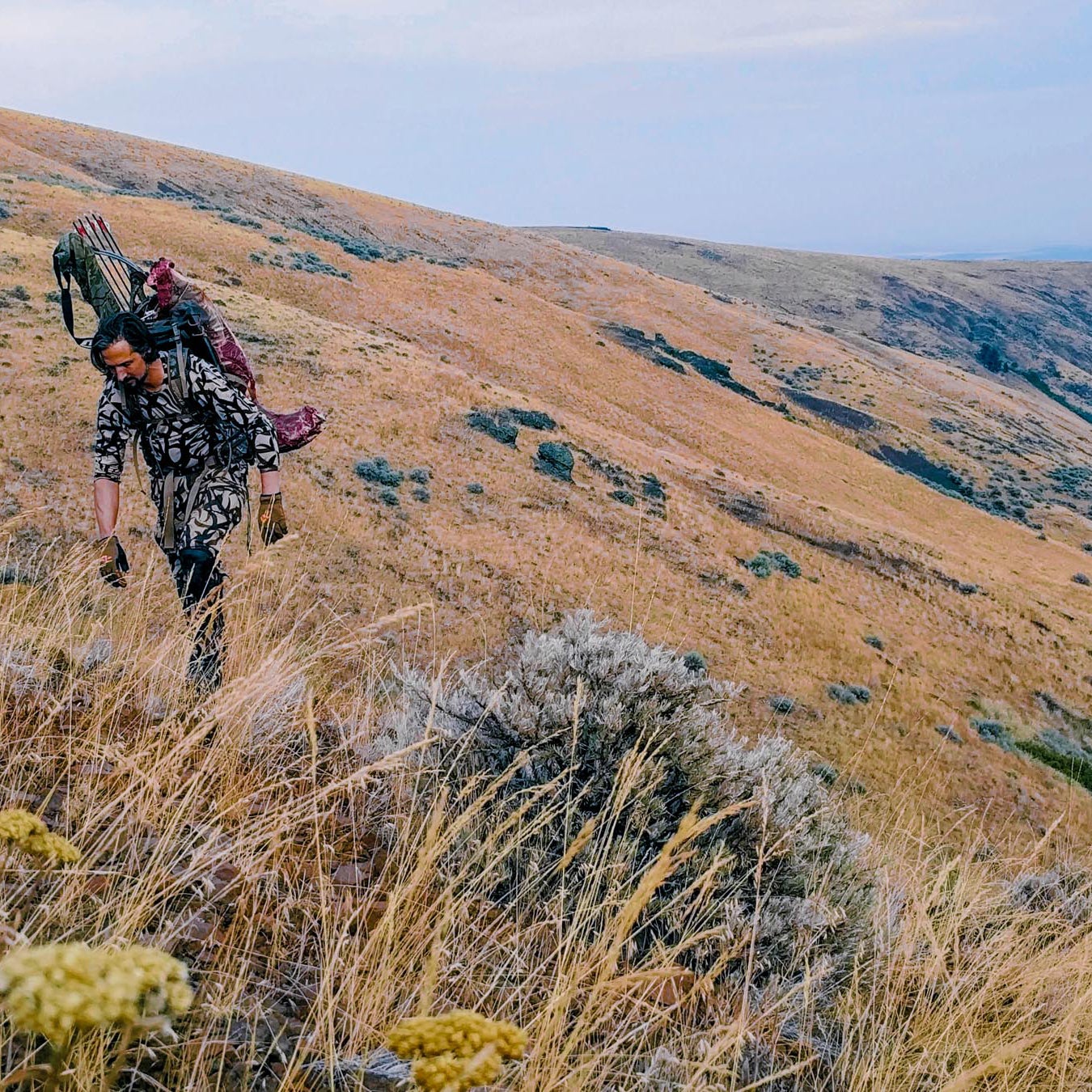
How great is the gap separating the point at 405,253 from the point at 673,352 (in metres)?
16.3

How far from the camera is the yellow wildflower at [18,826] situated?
125cm

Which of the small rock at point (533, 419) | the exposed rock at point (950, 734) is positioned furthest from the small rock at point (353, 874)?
the small rock at point (533, 419)

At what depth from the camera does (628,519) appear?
62.8 ft

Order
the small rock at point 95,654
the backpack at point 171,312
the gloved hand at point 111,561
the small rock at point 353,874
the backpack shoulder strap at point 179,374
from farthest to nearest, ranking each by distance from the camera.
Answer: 1. the backpack at point 171,312
2. the backpack shoulder strap at point 179,374
3. the gloved hand at point 111,561
4. the small rock at point 95,654
5. the small rock at point 353,874

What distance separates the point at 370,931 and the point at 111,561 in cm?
224

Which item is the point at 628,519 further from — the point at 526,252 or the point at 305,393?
the point at 526,252

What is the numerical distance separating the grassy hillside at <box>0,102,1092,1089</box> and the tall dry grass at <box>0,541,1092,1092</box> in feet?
0.06

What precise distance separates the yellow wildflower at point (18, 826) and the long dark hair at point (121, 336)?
2326 mm

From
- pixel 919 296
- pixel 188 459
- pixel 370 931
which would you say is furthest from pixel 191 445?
pixel 919 296

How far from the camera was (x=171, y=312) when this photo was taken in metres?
3.78

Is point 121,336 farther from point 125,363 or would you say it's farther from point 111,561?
point 111,561

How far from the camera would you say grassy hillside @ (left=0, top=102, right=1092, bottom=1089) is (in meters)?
1.84

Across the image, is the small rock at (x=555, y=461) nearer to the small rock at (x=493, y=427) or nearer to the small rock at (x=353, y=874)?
the small rock at (x=493, y=427)

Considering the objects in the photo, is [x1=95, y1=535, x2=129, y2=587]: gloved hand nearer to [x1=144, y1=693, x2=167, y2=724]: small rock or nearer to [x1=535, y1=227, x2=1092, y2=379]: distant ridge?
[x1=144, y1=693, x2=167, y2=724]: small rock
